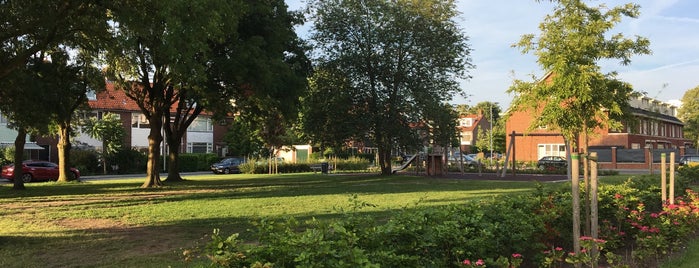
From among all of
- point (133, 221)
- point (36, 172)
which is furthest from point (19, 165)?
point (133, 221)

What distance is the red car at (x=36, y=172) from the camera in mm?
32406

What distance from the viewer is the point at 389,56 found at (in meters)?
28.3

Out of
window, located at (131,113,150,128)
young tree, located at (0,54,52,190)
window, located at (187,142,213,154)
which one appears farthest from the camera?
window, located at (187,142,213,154)

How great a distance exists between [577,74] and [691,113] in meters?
102

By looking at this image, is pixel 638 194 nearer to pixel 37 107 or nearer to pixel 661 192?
pixel 661 192

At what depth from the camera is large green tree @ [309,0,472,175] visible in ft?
92.2

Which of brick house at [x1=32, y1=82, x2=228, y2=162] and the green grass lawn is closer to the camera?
the green grass lawn

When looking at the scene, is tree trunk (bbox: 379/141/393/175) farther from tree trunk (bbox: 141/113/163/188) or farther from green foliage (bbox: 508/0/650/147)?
green foliage (bbox: 508/0/650/147)

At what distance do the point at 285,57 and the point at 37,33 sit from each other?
1334cm

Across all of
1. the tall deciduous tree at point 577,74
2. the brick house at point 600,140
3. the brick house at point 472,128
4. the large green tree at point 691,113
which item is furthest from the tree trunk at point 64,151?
the large green tree at point 691,113

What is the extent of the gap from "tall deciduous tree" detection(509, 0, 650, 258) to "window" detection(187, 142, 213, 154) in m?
50.5

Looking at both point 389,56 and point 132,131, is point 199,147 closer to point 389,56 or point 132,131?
point 132,131

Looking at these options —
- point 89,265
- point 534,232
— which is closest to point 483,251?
point 534,232

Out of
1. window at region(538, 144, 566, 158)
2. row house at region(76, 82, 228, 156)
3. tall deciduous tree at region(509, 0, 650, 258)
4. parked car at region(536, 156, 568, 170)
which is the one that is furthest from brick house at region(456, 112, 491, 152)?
tall deciduous tree at region(509, 0, 650, 258)
